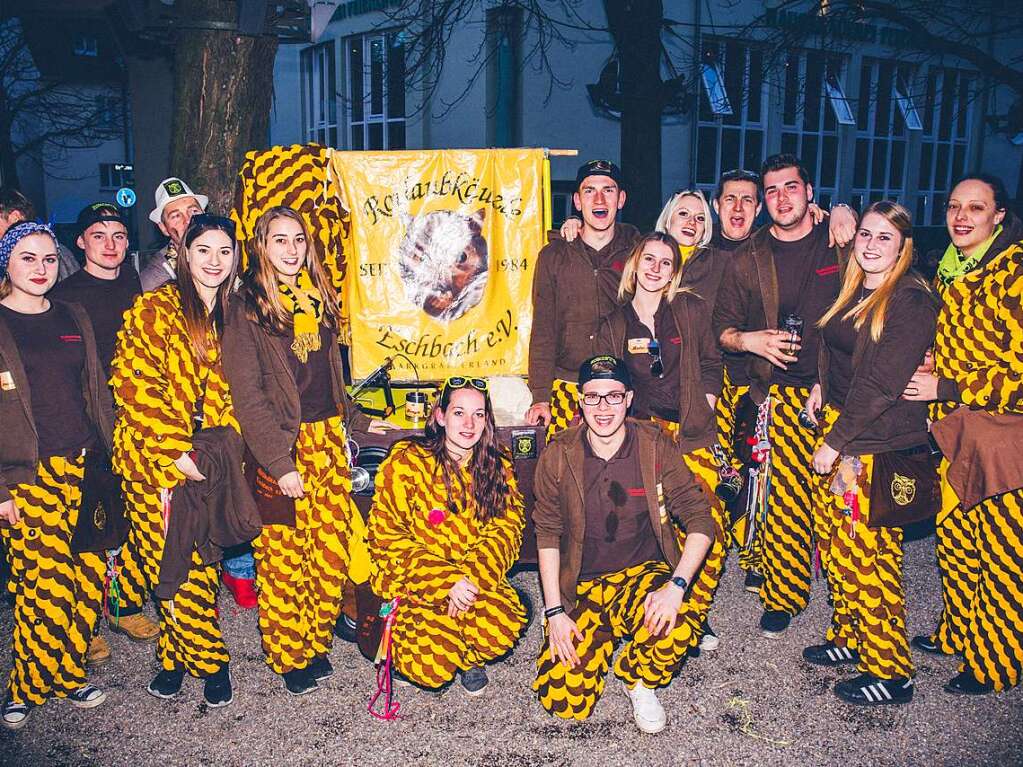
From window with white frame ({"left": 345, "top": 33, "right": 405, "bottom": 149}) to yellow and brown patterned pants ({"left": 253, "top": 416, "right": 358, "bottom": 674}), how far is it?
12016 millimetres

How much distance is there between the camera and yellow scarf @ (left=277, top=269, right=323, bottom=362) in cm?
360

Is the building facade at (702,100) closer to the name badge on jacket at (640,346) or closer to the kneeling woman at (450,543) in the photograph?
the name badge on jacket at (640,346)

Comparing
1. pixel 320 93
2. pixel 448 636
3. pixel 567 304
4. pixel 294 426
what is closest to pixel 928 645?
pixel 448 636

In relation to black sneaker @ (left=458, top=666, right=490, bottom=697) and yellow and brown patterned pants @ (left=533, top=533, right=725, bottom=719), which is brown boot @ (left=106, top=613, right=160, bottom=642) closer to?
black sneaker @ (left=458, top=666, right=490, bottom=697)

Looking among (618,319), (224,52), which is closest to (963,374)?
(618,319)

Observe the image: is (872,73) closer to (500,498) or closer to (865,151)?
(865,151)

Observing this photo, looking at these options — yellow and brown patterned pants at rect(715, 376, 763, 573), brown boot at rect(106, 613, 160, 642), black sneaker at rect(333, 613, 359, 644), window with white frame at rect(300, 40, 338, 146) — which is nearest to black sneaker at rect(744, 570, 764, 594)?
yellow and brown patterned pants at rect(715, 376, 763, 573)

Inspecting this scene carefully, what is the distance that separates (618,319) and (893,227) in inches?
52.9

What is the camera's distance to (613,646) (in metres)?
3.54

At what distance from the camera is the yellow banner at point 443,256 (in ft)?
16.4

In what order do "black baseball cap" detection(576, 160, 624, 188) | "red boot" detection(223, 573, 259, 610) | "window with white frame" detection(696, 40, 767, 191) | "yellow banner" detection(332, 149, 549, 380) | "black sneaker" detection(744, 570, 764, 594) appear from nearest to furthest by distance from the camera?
"black baseball cap" detection(576, 160, 624, 188) < "red boot" detection(223, 573, 259, 610) < "black sneaker" detection(744, 570, 764, 594) < "yellow banner" detection(332, 149, 549, 380) < "window with white frame" detection(696, 40, 767, 191)

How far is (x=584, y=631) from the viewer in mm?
3488

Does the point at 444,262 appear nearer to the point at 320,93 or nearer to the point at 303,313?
the point at 303,313

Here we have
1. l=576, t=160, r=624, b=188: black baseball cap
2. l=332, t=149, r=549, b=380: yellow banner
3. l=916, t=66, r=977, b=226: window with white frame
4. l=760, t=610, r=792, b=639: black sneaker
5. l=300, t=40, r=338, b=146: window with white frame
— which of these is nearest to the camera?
l=760, t=610, r=792, b=639: black sneaker
